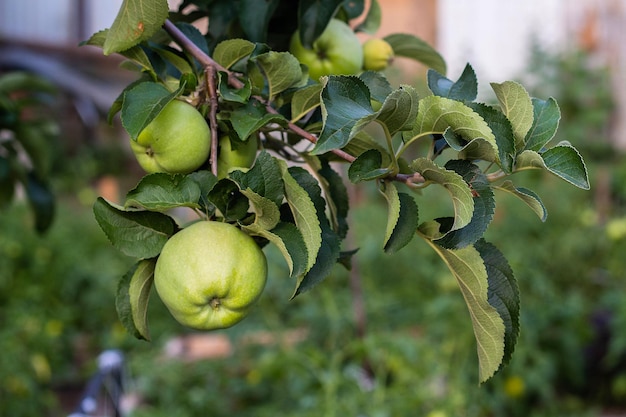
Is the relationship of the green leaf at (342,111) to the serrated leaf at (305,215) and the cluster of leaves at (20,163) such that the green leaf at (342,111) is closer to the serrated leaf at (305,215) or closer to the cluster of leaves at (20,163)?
the serrated leaf at (305,215)

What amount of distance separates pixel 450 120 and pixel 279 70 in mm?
136

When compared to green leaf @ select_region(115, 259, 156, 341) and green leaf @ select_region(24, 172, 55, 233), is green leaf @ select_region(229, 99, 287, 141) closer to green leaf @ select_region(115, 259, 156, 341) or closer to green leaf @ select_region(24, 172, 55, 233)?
green leaf @ select_region(115, 259, 156, 341)

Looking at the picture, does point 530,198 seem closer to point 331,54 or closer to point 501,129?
point 501,129

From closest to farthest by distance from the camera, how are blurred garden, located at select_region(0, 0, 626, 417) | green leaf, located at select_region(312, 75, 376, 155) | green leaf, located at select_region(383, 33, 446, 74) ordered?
green leaf, located at select_region(312, 75, 376, 155) < green leaf, located at select_region(383, 33, 446, 74) < blurred garden, located at select_region(0, 0, 626, 417)

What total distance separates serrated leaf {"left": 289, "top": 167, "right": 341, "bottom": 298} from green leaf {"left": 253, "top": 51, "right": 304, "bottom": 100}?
7cm

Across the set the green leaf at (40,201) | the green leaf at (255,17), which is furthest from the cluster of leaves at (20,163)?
the green leaf at (255,17)

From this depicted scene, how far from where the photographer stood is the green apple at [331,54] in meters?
0.62

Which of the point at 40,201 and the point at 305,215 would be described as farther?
the point at 40,201

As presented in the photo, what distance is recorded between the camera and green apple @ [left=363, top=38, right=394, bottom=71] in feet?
2.19

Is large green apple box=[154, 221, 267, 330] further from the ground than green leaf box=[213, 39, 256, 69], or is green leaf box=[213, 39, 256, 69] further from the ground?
green leaf box=[213, 39, 256, 69]

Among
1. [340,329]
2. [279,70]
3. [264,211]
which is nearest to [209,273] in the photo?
[264,211]

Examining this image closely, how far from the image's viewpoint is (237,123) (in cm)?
49

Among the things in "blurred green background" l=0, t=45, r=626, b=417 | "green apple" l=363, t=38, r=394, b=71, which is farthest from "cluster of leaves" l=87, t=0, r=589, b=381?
"blurred green background" l=0, t=45, r=626, b=417

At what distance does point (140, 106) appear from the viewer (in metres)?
0.48
